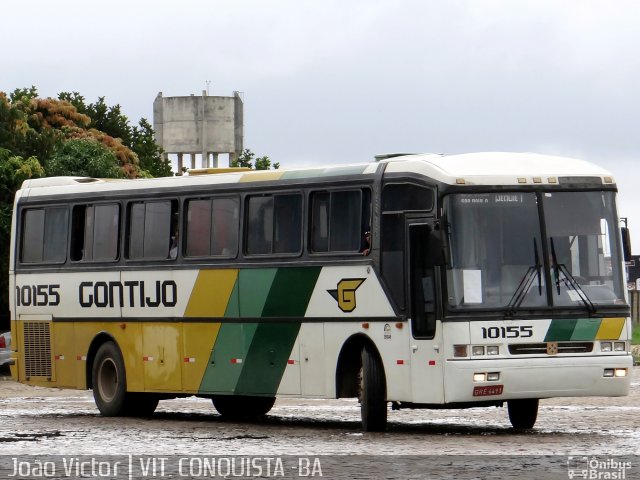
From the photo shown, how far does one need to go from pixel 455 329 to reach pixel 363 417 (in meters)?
1.78

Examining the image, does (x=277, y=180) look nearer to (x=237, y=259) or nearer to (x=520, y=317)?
A: (x=237, y=259)

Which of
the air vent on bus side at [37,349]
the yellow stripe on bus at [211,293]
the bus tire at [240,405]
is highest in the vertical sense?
the yellow stripe on bus at [211,293]

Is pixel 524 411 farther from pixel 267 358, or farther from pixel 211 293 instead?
pixel 211 293

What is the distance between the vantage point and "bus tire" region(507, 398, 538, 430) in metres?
21.8

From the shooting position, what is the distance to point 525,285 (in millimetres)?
20500

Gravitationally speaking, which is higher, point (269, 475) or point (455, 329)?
point (455, 329)

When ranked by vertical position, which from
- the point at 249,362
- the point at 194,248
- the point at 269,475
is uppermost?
the point at 194,248

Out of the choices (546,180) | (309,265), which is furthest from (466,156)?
(309,265)

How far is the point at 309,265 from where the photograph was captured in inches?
875

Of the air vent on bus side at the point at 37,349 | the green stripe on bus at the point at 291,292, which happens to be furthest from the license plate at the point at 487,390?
the air vent on bus side at the point at 37,349

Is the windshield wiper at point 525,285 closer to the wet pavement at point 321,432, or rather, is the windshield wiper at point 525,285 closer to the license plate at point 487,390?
the license plate at point 487,390

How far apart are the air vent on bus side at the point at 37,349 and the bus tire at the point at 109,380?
44.6 inches

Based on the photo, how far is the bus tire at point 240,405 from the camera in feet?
84.3

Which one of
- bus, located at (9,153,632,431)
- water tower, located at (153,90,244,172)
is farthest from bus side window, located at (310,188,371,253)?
water tower, located at (153,90,244,172)
